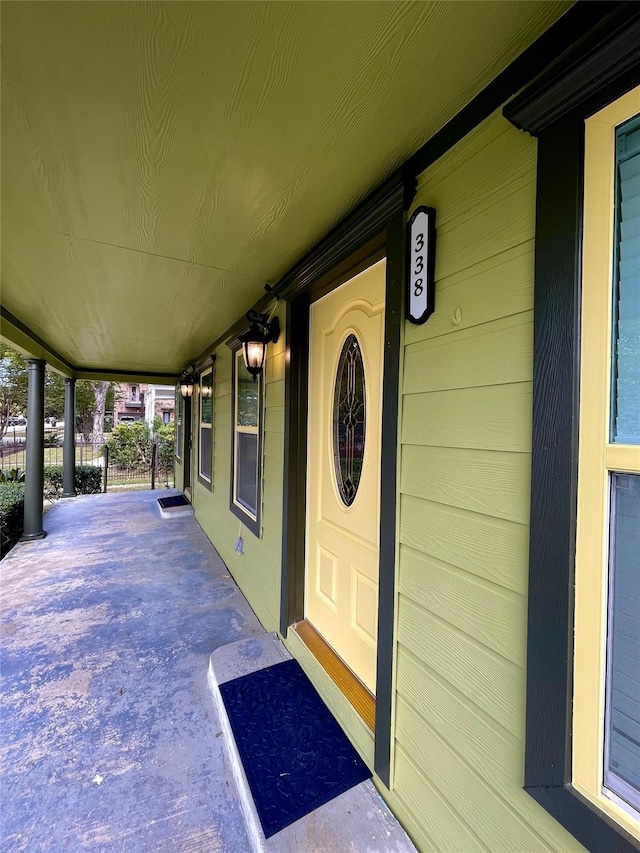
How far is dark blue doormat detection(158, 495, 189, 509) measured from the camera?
599 cm

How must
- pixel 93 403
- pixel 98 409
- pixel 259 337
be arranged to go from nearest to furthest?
pixel 259 337 < pixel 98 409 < pixel 93 403

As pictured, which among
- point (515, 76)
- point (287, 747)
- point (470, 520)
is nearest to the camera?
point (515, 76)

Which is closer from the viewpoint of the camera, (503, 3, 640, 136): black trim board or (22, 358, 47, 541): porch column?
(503, 3, 640, 136): black trim board

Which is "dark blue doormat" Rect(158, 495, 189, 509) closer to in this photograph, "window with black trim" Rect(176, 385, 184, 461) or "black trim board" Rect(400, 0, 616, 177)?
"window with black trim" Rect(176, 385, 184, 461)

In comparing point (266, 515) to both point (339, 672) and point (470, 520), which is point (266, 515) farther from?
point (470, 520)

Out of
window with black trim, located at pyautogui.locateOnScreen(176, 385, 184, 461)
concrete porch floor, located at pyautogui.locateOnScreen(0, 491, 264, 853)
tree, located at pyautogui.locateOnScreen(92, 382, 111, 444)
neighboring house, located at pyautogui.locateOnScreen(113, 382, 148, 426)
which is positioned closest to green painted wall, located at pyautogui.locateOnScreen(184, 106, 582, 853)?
concrete porch floor, located at pyautogui.locateOnScreen(0, 491, 264, 853)

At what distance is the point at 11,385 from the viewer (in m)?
12.5

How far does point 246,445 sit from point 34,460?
3.28 meters

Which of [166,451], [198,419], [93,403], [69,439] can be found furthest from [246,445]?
[93,403]

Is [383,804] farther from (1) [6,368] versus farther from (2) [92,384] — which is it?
(2) [92,384]

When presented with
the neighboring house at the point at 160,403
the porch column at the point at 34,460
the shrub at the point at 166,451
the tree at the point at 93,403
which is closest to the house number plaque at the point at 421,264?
the porch column at the point at 34,460

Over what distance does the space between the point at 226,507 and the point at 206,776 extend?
2.55 m

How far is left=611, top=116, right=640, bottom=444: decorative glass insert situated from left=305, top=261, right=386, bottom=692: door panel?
0.93 m

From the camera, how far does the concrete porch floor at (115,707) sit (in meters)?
1.34
